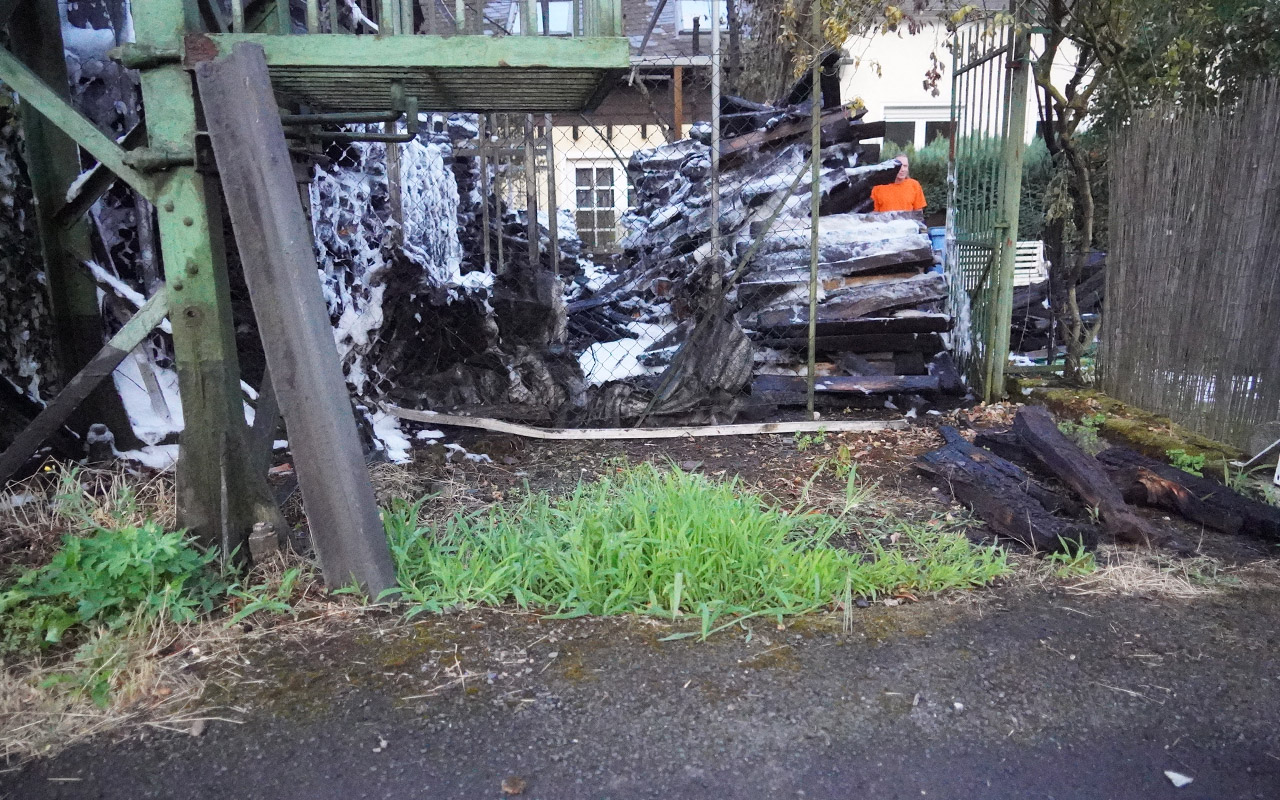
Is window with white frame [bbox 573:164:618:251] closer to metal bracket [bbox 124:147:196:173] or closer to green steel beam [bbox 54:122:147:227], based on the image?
green steel beam [bbox 54:122:147:227]

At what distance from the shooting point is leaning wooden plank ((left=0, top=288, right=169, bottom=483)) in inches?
119

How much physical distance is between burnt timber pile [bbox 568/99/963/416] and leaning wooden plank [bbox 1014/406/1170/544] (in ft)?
6.45

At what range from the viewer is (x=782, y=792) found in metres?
2.05

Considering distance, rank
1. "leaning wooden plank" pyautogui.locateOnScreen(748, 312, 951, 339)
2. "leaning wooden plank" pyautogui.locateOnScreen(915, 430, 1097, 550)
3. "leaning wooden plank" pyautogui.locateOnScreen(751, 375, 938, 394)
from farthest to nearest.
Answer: "leaning wooden plank" pyautogui.locateOnScreen(748, 312, 951, 339)
"leaning wooden plank" pyautogui.locateOnScreen(751, 375, 938, 394)
"leaning wooden plank" pyautogui.locateOnScreen(915, 430, 1097, 550)

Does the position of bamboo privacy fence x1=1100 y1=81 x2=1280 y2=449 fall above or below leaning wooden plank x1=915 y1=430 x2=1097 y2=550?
above

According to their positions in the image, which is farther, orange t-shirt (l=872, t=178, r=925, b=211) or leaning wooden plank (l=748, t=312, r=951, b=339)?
orange t-shirt (l=872, t=178, r=925, b=211)

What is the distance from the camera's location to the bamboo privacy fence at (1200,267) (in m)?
4.27

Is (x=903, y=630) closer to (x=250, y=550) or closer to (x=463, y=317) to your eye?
(x=250, y=550)

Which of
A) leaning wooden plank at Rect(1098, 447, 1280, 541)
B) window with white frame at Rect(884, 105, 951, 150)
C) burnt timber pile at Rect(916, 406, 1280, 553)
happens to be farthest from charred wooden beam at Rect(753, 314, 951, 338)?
window with white frame at Rect(884, 105, 951, 150)

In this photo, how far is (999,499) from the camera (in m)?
3.78

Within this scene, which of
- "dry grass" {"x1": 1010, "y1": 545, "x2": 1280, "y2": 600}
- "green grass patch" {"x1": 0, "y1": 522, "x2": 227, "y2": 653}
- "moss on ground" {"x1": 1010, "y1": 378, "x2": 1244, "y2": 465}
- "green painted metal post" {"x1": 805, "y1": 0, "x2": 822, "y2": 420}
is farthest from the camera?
"green painted metal post" {"x1": 805, "y1": 0, "x2": 822, "y2": 420}

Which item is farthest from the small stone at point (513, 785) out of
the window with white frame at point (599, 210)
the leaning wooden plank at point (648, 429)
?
the window with white frame at point (599, 210)

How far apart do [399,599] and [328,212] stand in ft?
12.6

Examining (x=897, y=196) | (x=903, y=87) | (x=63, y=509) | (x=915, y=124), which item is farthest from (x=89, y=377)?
(x=915, y=124)
